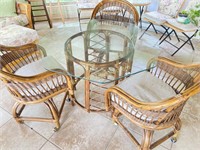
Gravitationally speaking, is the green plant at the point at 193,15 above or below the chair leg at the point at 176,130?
above

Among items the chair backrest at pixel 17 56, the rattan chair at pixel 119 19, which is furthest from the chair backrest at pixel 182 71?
the chair backrest at pixel 17 56

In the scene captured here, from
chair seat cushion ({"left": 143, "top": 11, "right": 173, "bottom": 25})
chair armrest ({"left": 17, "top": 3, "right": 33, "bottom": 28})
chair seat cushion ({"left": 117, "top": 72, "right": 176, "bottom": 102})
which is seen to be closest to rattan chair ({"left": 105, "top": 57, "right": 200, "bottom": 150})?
chair seat cushion ({"left": 117, "top": 72, "right": 176, "bottom": 102})

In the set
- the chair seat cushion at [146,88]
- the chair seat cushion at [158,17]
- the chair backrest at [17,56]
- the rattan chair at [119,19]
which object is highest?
the rattan chair at [119,19]

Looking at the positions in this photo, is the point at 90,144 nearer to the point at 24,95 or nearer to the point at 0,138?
the point at 24,95

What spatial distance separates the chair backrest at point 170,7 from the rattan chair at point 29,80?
7.99ft

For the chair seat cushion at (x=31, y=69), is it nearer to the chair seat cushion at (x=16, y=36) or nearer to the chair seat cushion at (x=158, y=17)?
the chair seat cushion at (x=16, y=36)

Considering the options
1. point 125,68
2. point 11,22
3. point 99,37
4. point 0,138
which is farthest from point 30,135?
point 11,22

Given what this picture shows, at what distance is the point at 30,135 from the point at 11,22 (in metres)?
2.25

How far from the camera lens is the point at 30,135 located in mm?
1508

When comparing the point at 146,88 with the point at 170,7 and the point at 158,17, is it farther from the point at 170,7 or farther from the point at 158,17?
the point at 170,7

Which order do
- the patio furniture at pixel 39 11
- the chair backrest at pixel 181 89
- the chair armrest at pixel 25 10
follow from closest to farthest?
1. the chair backrest at pixel 181 89
2. the chair armrest at pixel 25 10
3. the patio furniture at pixel 39 11

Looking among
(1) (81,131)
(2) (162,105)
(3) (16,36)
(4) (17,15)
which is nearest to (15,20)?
(4) (17,15)

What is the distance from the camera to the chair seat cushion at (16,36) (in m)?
2.24

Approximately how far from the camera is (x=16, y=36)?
2.32 metres
